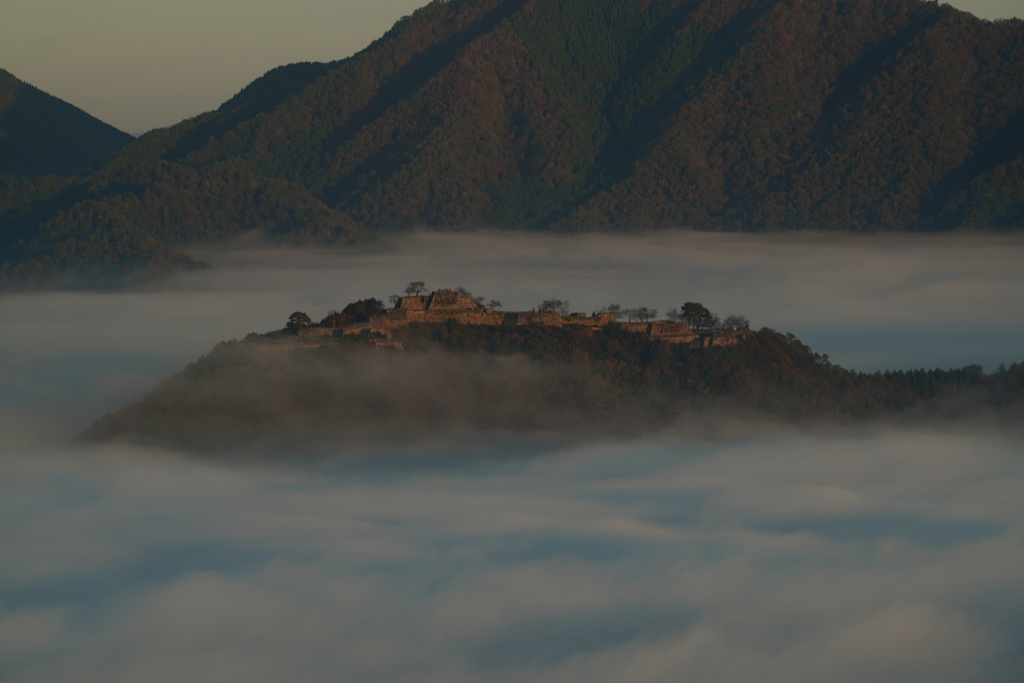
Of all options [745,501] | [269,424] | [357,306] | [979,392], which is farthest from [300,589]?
[979,392]

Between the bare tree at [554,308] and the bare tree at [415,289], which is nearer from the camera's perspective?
the bare tree at [554,308]

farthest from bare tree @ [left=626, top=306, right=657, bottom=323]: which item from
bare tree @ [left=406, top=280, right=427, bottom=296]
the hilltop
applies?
bare tree @ [left=406, top=280, right=427, bottom=296]

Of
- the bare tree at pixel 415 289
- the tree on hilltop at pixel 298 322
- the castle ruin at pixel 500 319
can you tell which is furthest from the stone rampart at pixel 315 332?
the bare tree at pixel 415 289

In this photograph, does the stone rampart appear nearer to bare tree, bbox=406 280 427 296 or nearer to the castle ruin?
the castle ruin

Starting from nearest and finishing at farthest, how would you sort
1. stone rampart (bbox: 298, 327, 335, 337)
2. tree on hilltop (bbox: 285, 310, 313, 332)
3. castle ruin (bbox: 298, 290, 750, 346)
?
stone rampart (bbox: 298, 327, 335, 337), castle ruin (bbox: 298, 290, 750, 346), tree on hilltop (bbox: 285, 310, 313, 332)

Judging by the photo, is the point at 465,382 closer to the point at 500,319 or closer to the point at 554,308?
the point at 500,319

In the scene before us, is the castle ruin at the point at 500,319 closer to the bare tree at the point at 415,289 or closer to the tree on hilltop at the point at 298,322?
the tree on hilltop at the point at 298,322
